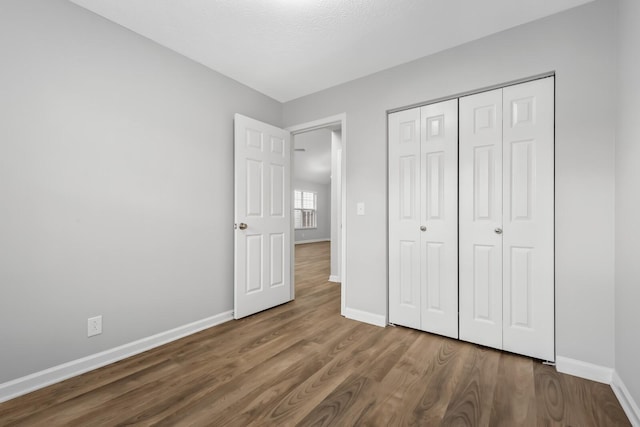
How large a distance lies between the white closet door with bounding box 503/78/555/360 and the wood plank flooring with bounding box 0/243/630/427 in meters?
0.26

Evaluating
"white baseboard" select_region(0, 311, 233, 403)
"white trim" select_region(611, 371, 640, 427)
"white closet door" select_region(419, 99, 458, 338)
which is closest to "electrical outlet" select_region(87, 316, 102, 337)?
"white baseboard" select_region(0, 311, 233, 403)

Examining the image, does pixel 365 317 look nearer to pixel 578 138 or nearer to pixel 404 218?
pixel 404 218

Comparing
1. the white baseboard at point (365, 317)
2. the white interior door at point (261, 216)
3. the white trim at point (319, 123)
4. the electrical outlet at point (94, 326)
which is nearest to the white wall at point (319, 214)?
the white trim at point (319, 123)

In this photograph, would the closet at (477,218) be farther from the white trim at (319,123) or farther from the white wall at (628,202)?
the white trim at (319,123)

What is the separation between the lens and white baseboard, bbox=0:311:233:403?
63.1 inches

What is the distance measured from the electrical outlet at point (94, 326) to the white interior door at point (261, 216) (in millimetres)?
1088

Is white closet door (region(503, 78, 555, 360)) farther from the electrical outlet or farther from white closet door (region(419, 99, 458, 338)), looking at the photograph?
the electrical outlet

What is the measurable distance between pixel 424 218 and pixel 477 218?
42 centimetres

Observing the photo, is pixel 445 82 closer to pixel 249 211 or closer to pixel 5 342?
pixel 249 211

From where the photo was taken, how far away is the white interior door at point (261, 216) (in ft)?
9.21

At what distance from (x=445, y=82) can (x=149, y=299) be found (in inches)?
120

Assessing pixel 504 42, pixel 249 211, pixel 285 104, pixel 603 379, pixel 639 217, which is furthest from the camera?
pixel 285 104

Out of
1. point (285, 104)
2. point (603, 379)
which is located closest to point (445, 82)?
point (285, 104)

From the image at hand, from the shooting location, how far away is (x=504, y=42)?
211cm
